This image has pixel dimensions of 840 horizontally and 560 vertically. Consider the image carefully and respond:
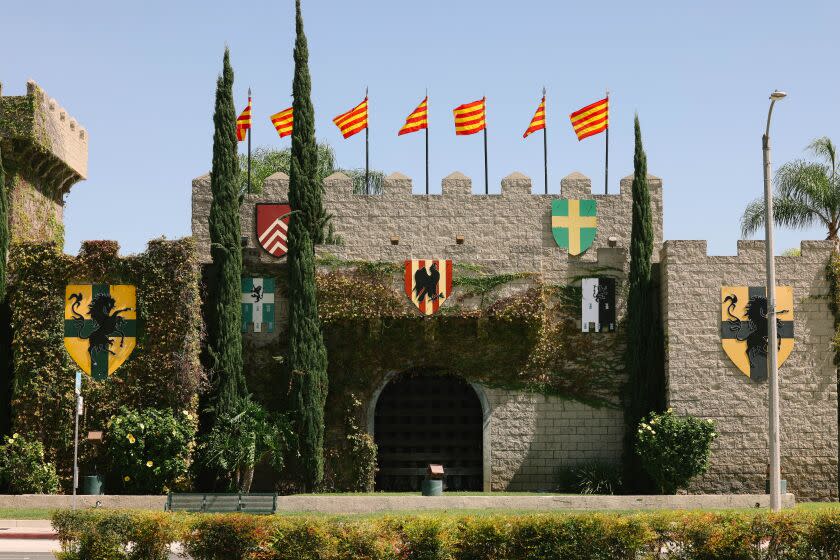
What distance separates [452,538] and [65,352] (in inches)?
705

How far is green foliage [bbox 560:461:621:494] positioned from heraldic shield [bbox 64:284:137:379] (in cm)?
1262

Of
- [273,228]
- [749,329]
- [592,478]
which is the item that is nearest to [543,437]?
[592,478]

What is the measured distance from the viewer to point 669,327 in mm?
34031

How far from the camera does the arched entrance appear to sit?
35000 millimetres

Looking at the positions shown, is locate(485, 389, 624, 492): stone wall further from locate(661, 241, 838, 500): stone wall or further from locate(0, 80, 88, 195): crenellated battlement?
locate(0, 80, 88, 195): crenellated battlement

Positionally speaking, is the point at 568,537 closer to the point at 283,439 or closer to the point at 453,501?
the point at 453,501

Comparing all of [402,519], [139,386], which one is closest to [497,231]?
[139,386]

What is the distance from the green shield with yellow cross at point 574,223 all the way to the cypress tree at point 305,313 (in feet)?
25.7

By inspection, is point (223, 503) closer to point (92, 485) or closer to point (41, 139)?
point (92, 485)

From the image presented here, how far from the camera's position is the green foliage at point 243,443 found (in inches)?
1273

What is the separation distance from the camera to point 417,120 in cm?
3878

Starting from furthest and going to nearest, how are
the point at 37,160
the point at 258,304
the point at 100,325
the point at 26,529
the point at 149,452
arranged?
the point at 37,160, the point at 258,304, the point at 100,325, the point at 149,452, the point at 26,529

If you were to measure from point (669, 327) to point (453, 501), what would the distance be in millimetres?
8286

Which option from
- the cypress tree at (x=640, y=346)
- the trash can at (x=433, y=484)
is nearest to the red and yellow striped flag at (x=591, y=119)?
the cypress tree at (x=640, y=346)
